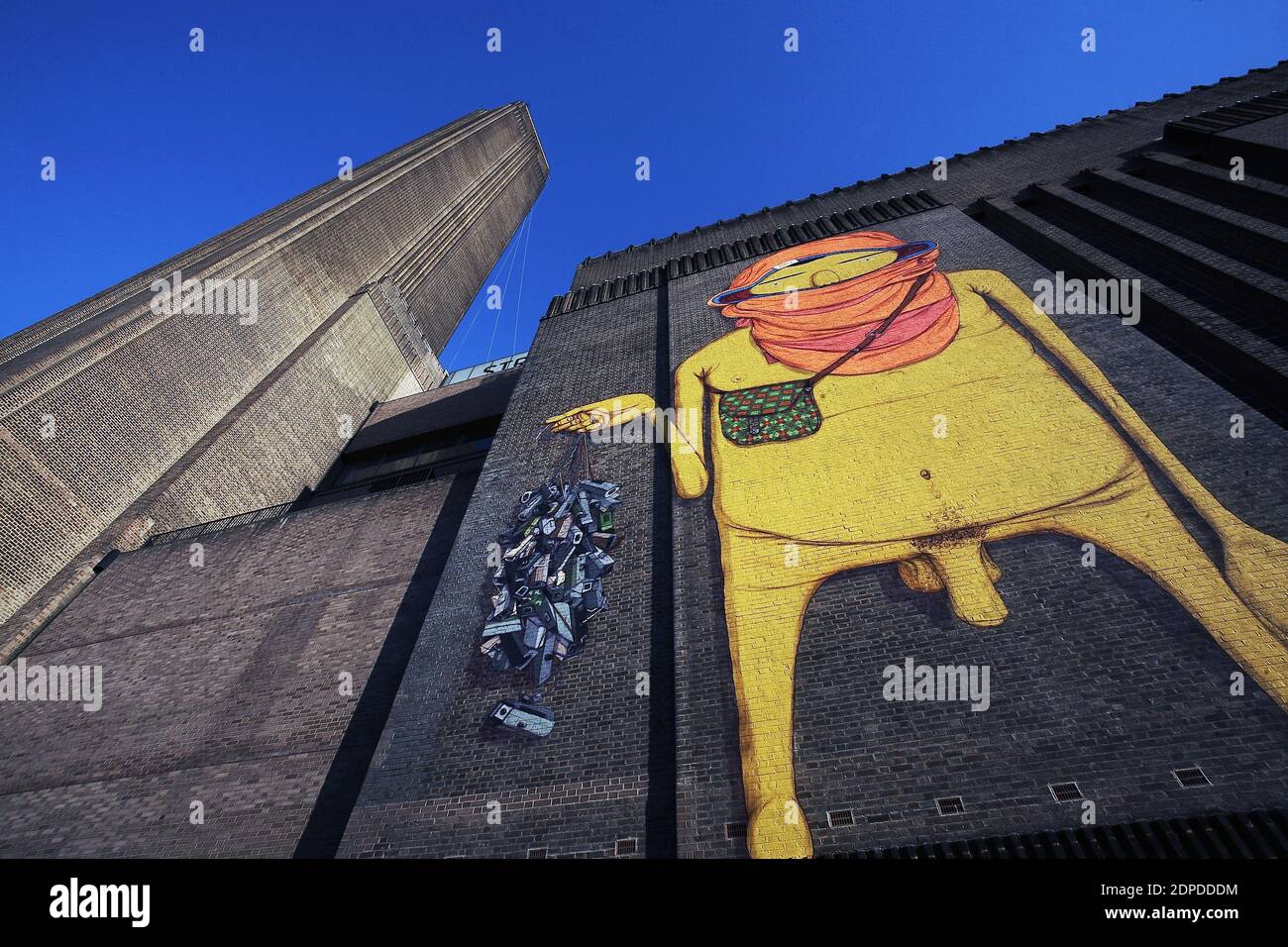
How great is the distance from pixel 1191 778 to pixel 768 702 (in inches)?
146

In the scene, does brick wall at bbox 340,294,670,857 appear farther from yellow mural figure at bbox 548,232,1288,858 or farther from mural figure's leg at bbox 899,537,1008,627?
mural figure's leg at bbox 899,537,1008,627

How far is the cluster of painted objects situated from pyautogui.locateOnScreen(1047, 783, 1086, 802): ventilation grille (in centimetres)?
521

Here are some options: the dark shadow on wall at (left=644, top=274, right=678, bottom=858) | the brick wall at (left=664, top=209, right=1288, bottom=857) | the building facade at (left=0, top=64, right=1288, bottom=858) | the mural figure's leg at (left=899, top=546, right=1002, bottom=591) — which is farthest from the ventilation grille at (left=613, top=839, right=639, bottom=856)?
the mural figure's leg at (left=899, top=546, right=1002, bottom=591)

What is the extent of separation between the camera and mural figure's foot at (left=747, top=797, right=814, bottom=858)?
5.72 meters

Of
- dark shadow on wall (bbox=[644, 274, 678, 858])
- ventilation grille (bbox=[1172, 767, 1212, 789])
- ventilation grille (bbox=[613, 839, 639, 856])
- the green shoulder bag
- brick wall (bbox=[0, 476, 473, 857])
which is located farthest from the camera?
the green shoulder bag

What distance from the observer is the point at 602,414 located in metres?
12.2

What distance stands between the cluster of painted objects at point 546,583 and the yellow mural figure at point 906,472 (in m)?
1.63

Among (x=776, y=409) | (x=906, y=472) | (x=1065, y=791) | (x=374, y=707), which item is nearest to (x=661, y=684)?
(x=1065, y=791)

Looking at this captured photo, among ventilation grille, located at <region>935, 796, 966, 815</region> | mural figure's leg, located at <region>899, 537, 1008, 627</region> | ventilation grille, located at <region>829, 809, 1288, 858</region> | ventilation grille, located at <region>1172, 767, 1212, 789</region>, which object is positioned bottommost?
ventilation grille, located at <region>935, 796, 966, 815</region>

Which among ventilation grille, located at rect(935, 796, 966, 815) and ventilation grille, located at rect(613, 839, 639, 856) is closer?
ventilation grille, located at rect(935, 796, 966, 815)

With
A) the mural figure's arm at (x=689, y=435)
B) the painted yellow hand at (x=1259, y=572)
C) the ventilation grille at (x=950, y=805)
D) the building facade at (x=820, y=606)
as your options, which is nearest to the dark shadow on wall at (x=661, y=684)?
the building facade at (x=820, y=606)

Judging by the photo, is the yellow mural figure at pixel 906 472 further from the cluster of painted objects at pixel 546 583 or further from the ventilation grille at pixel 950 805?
the cluster of painted objects at pixel 546 583

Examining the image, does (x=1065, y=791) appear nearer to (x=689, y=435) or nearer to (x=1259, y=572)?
(x=1259, y=572)
